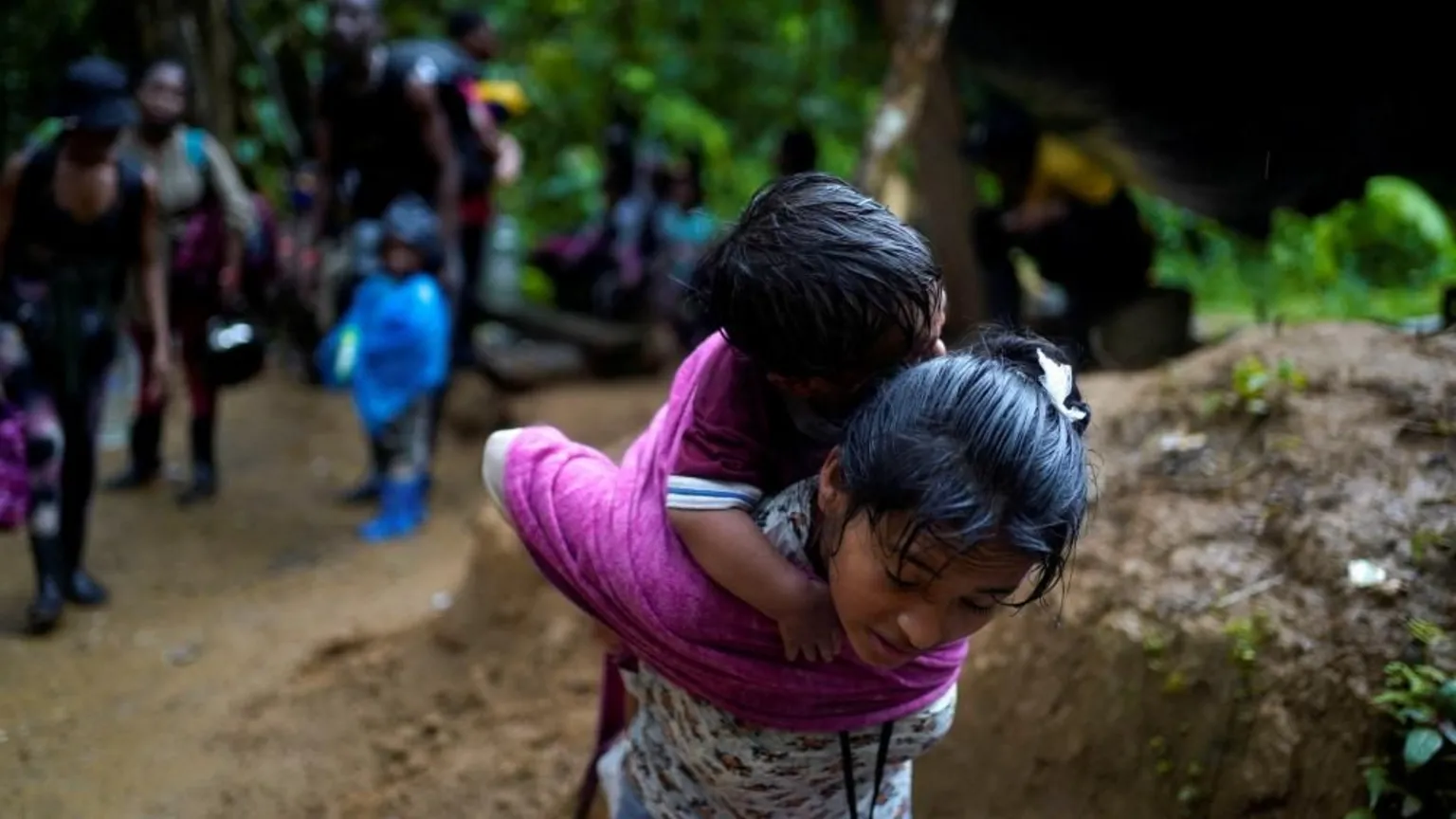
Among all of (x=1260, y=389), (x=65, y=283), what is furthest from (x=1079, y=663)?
(x=65, y=283)

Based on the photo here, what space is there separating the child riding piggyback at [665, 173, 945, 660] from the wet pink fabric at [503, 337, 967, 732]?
0.05 metres

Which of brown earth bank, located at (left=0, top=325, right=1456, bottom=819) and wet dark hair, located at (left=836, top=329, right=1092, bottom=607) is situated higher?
wet dark hair, located at (left=836, top=329, right=1092, bottom=607)

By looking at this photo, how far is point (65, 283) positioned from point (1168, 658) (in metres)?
3.86

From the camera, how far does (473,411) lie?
281 inches

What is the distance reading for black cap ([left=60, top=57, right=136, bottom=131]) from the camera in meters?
3.88

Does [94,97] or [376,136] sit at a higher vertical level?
[94,97]

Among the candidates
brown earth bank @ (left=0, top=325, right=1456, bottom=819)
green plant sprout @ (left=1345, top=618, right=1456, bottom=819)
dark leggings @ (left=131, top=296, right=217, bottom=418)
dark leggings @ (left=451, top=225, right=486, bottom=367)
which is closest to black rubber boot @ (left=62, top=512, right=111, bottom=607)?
brown earth bank @ (left=0, top=325, right=1456, bottom=819)

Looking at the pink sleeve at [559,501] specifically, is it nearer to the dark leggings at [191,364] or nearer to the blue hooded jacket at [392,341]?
the blue hooded jacket at [392,341]

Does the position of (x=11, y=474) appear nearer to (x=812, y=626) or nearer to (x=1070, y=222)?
(x=812, y=626)

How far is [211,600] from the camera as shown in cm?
495

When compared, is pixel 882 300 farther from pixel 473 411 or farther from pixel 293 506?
pixel 473 411

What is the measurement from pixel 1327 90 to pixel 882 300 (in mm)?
3333

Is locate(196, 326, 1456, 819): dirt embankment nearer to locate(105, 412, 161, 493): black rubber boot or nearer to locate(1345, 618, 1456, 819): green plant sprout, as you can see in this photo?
locate(1345, 618, 1456, 819): green plant sprout

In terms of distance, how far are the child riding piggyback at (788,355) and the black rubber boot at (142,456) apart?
5.09 meters
